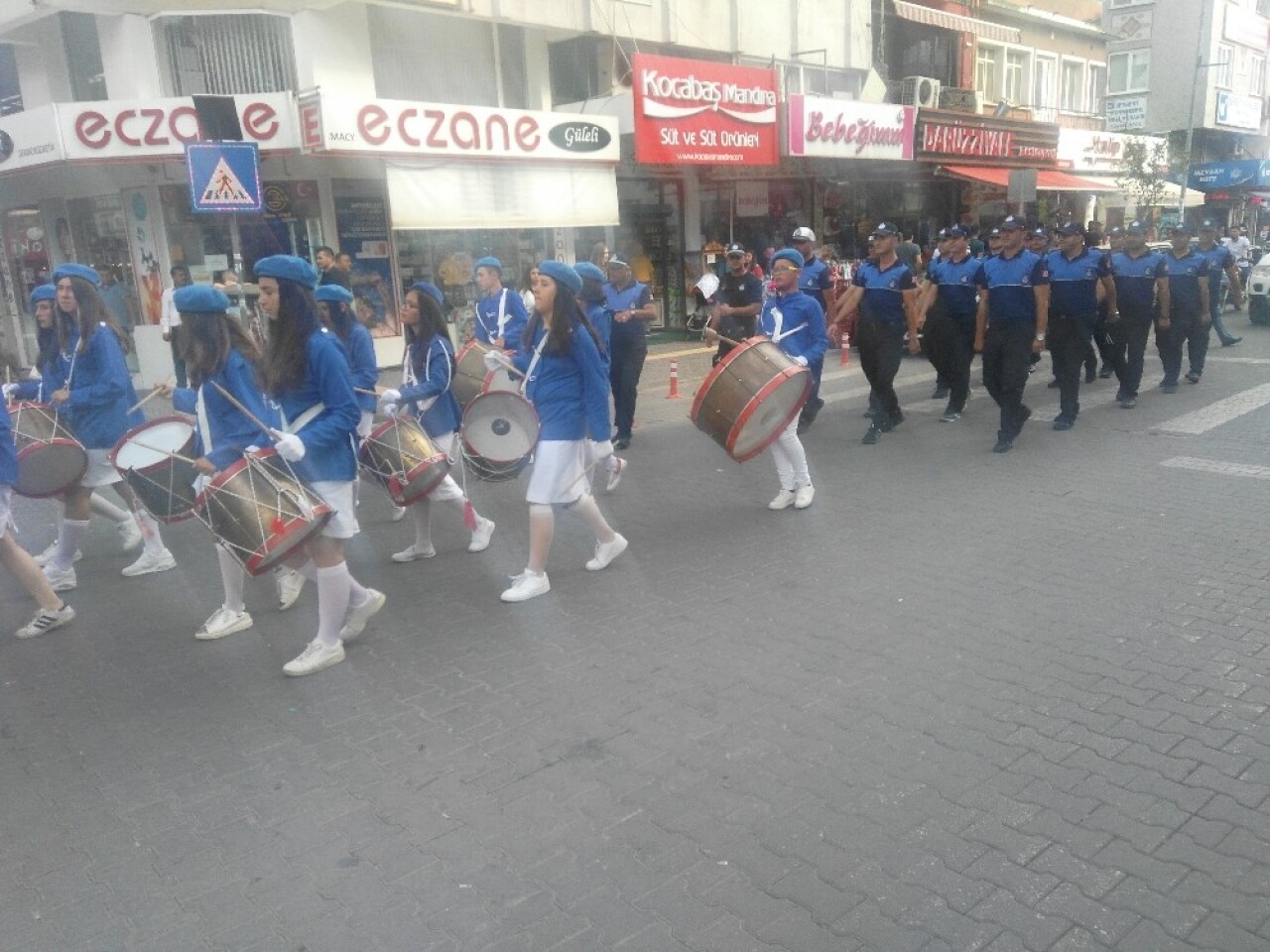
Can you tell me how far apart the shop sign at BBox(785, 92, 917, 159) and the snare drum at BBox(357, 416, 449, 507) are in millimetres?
13505

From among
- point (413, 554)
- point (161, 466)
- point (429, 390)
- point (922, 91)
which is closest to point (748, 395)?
point (429, 390)

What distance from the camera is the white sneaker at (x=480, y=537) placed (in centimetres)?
646

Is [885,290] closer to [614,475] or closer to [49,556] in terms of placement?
[614,475]

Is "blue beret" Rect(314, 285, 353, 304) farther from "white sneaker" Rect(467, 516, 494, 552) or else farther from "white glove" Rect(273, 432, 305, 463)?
"white glove" Rect(273, 432, 305, 463)

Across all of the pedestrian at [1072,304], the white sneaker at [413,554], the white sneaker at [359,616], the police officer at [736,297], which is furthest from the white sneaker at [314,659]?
the pedestrian at [1072,304]

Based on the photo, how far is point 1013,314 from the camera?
8461 millimetres

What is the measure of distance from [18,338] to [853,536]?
15709 millimetres

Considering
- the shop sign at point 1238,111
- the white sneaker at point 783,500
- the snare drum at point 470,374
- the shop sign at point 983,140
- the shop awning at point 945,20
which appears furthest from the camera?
the shop sign at point 1238,111

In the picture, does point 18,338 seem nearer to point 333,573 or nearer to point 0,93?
point 0,93

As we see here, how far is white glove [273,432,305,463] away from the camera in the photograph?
160 inches

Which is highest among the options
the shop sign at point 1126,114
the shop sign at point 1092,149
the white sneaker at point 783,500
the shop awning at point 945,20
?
the shop awning at point 945,20

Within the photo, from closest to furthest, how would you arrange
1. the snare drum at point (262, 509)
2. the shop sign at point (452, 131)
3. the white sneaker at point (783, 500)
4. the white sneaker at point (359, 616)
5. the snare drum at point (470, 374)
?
the snare drum at point (262, 509) → the white sneaker at point (359, 616) → the snare drum at point (470, 374) → the white sneaker at point (783, 500) → the shop sign at point (452, 131)

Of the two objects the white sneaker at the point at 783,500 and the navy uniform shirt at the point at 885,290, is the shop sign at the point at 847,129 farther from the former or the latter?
the white sneaker at the point at 783,500

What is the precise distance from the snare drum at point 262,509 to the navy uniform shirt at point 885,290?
6.08 m
